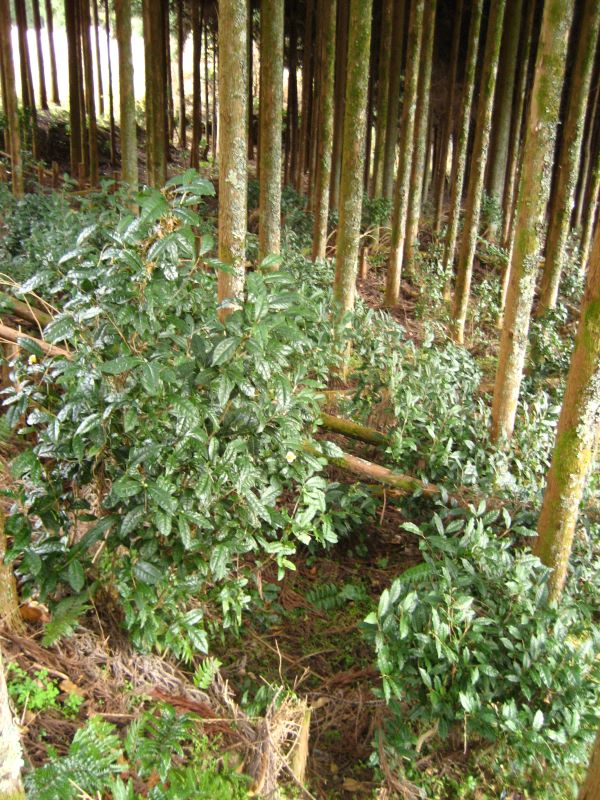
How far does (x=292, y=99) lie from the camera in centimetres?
Result: 1667

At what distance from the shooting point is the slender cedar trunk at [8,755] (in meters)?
1.63

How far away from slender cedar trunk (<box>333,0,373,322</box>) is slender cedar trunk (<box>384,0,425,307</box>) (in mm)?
2721

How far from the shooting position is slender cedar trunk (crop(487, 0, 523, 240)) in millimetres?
11078

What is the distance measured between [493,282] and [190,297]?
830 centimetres

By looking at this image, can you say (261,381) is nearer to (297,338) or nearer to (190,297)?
(297,338)

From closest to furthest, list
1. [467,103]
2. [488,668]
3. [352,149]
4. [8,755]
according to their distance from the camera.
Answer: [8,755], [488,668], [352,149], [467,103]

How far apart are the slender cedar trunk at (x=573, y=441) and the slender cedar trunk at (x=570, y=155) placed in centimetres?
441

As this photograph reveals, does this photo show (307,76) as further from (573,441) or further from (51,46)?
(573,441)

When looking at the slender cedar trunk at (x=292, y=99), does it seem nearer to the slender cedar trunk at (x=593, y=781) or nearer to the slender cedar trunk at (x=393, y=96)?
the slender cedar trunk at (x=393, y=96)

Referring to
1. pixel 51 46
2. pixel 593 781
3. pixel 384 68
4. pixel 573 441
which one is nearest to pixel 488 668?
pixel 593 781

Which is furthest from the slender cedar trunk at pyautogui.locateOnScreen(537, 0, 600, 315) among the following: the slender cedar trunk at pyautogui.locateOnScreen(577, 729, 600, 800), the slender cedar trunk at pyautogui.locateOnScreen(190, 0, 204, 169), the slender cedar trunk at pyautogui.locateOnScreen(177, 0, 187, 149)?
the slender cedar trunk at pyautogui.locateOnScreen(177, 0, 187, 149)


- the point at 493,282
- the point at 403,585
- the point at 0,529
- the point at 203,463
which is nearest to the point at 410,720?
the point at 403,585

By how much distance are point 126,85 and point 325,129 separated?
3.15 m

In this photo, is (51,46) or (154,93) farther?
(51,46)
